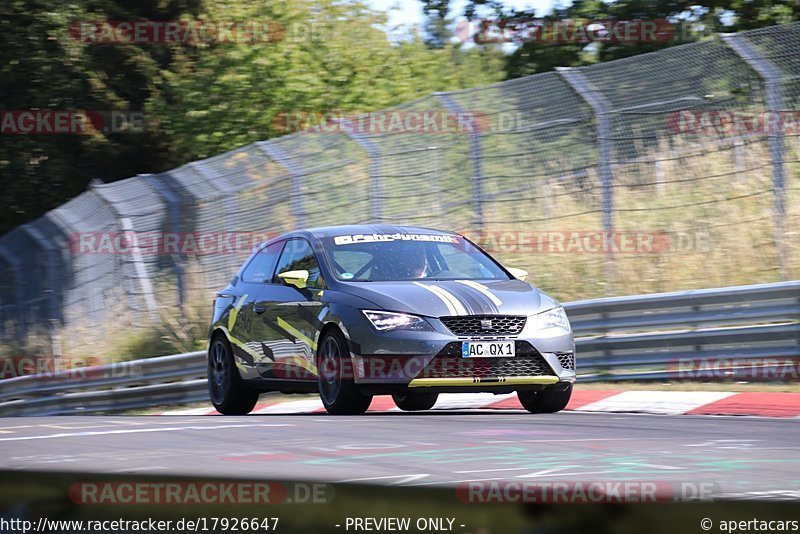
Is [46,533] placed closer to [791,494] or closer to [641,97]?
[791,494]

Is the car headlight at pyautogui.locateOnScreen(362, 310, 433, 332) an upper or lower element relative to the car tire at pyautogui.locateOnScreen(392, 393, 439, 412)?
upper

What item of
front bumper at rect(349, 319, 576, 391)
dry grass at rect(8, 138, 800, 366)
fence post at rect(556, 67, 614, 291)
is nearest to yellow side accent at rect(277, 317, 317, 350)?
front bumper at rect(349, 319, 576, 391)

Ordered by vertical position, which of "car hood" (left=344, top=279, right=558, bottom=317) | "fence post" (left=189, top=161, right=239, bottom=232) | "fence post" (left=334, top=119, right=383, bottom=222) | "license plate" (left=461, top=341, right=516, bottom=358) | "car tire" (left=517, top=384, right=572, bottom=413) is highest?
"car hood" (left=344, top=279, right=558, bottom=317)

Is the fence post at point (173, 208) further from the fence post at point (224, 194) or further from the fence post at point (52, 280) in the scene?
the fence post at point (52, 280)

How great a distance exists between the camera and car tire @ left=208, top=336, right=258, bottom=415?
37.4 feet

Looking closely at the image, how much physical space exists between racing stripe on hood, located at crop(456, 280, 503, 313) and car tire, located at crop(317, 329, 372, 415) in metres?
1.02

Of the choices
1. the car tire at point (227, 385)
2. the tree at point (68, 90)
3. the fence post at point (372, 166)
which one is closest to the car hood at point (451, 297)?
the car tire at point (227, 385)

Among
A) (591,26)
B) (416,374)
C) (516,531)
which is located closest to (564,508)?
(516,531)

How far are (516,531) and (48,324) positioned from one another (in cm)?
1968

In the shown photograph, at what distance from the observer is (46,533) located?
293 cm

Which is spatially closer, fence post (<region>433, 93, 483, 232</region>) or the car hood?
the car hood

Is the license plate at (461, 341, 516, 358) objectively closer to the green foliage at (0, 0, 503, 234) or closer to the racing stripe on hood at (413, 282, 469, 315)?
the racing stripe on hood at (413, 282, 469, 315)

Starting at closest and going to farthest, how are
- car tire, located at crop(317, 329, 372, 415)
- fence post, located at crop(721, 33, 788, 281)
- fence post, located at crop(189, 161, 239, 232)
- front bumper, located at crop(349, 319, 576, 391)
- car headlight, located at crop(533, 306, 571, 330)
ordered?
front bumper, located at crop(349, 319, 576, 391)
car tire, located at crop(317, 329, 372, 415)
car headlight, located at crop(533, 306, 571, 330)
fence post, located at crop(721, 33, 788, 281)
fence post, located at crop(189, 161, 239, 232)

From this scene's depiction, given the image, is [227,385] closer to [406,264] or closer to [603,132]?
[406,264]
